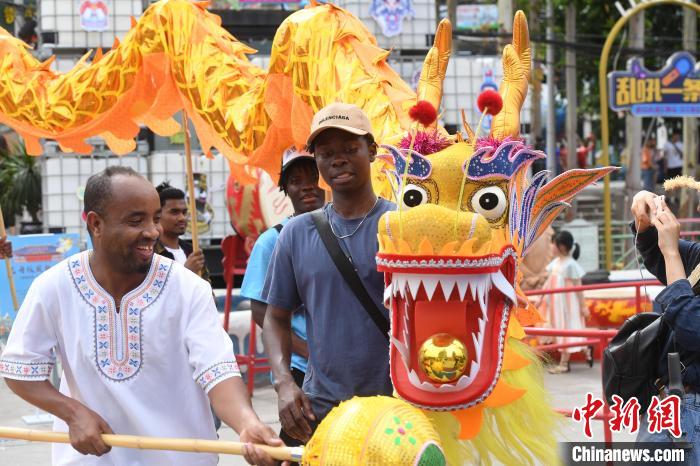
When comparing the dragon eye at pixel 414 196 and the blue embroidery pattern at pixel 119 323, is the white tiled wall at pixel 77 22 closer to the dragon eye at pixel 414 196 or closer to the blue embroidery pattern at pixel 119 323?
the dragon eye at pixel 414 196

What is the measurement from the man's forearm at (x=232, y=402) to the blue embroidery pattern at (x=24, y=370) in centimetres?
52

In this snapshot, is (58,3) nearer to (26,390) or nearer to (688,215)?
(26,390)

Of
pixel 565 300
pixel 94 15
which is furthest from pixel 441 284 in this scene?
pixel 94 15

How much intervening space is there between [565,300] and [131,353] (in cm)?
789

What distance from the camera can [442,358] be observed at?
3.66 m

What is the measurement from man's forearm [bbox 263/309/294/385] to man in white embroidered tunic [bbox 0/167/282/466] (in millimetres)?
543

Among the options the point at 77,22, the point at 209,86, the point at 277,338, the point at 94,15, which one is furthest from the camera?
the point at 77,22

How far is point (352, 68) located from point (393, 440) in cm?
321

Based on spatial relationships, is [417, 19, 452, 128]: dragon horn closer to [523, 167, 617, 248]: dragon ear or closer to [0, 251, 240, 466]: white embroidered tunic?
[523, 167, 617, 248]: dragon ear

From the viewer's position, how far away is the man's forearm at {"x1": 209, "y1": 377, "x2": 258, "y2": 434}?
11.1 ft

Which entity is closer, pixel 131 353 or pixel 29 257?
pixel 131 353

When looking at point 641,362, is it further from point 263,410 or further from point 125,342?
point 263,410

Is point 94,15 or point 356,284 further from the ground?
point 94,15

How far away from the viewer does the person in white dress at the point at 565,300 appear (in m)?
10.9
